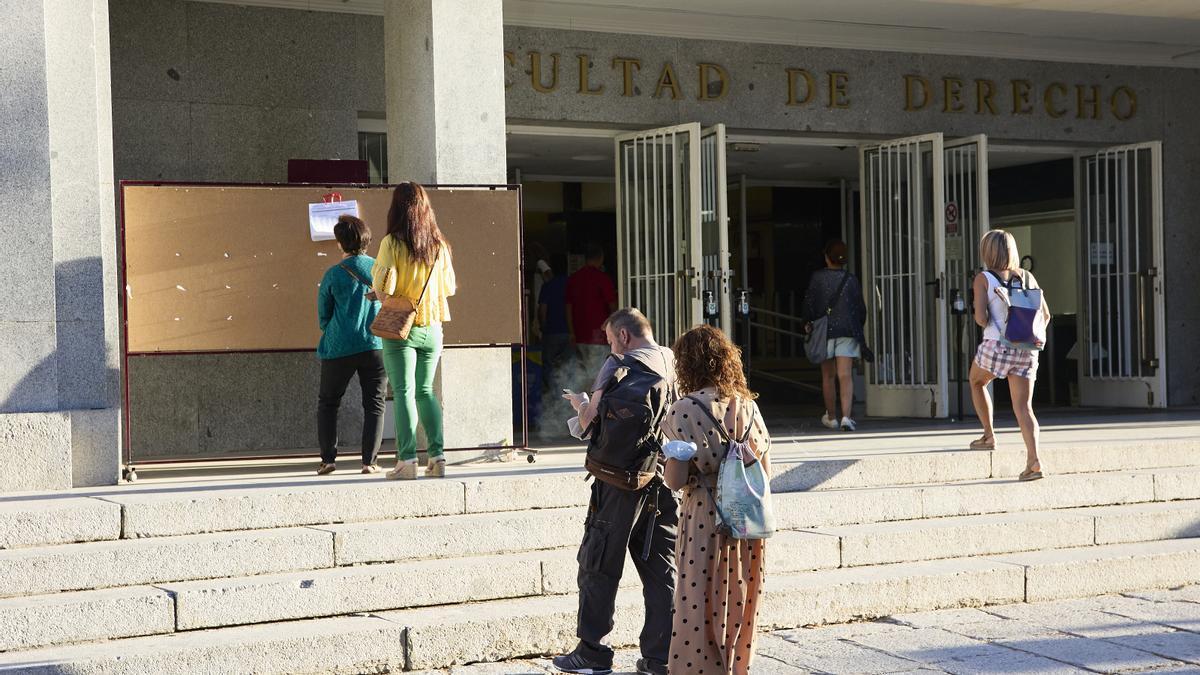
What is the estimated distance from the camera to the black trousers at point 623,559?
5.76 meters

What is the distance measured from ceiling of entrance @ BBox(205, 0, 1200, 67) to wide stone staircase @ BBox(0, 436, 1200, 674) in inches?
182

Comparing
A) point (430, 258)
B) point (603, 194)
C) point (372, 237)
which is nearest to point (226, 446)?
point (372, 237)

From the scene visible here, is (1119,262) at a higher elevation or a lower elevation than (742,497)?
higher

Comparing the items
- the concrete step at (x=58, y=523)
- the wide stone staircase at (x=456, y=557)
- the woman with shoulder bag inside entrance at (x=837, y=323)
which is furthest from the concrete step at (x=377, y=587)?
the woman with shoulder bag inside entrance at (x=837, y=323)

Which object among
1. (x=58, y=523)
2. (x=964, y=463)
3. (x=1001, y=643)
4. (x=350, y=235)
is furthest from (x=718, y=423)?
(x=964, y=463)

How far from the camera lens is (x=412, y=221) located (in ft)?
26.1

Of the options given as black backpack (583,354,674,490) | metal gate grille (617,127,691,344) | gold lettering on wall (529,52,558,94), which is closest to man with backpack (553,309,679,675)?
black backpack (583,354,674,490)

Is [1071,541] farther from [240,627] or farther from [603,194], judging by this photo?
[603,194]

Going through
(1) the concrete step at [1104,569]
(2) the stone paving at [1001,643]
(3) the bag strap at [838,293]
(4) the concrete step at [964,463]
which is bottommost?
(2) the stone paving at [1001,643]

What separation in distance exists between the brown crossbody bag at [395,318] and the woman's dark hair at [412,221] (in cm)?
26

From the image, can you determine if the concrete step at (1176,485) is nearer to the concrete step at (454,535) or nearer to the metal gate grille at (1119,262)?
the concrete step at (454,535)

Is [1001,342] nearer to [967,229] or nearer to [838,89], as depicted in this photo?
[838,89]

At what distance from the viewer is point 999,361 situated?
884 centimetres

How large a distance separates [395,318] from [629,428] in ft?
8.63
